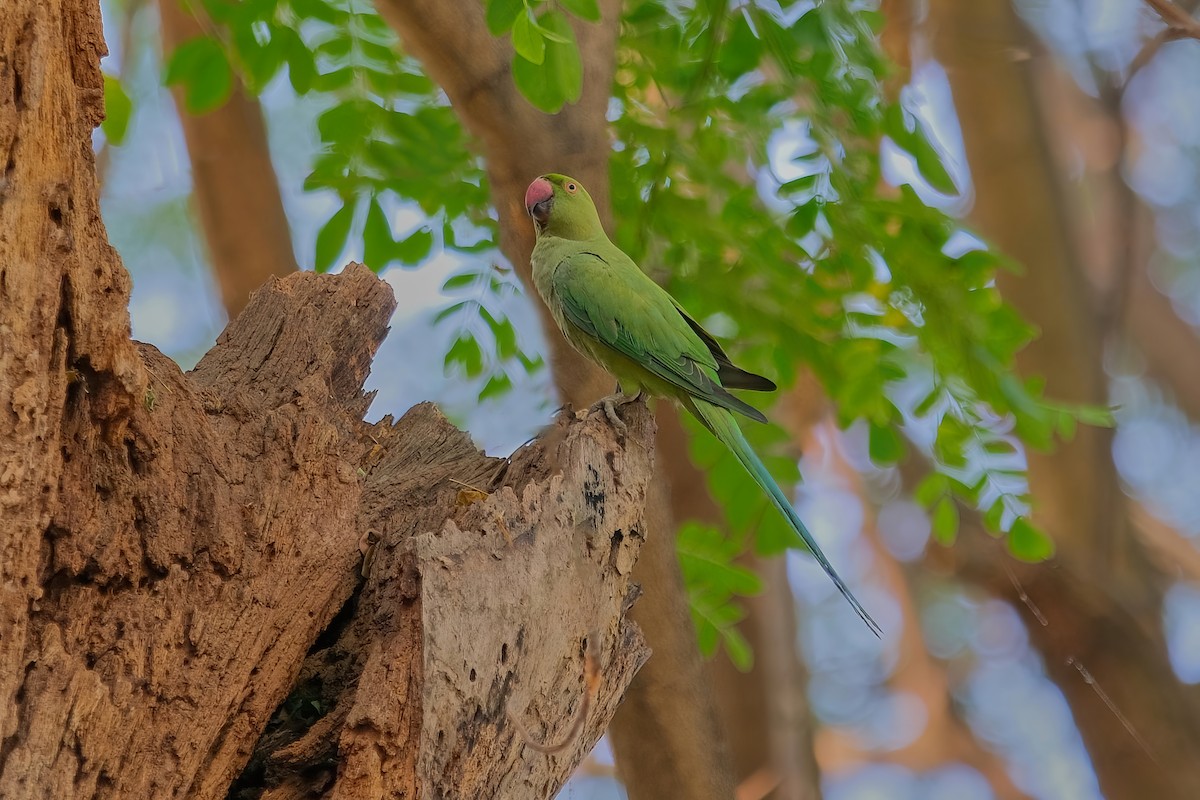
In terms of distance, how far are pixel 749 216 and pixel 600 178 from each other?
649 mm

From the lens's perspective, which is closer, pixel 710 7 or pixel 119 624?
pixel 119 624

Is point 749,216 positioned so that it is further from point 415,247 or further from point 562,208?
point 415,247

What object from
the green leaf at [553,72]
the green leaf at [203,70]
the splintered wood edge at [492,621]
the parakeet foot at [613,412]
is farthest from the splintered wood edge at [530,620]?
the green leaf at [203,70]

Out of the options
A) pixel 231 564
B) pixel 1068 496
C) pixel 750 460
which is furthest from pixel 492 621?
pixel 1068 496

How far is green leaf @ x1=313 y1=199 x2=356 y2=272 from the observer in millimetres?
4195

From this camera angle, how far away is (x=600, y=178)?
13.6ft

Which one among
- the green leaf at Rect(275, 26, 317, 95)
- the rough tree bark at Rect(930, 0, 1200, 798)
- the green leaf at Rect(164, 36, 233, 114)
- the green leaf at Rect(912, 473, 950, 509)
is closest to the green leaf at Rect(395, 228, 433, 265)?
the green leaf at Rect(275, 26, 317, 95)

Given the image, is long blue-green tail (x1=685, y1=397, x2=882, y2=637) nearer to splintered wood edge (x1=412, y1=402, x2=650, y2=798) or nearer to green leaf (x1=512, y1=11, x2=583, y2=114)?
splintered wood edge (x1=412, y1=402, x2=650, y2=798)

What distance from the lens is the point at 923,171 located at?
3.88 m

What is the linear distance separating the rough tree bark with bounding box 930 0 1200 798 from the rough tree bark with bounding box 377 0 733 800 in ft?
6.71

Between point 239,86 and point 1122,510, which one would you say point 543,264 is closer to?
point 239,86

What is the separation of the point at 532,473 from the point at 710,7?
1.98 m

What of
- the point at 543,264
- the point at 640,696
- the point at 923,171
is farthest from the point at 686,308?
the point at 640,696

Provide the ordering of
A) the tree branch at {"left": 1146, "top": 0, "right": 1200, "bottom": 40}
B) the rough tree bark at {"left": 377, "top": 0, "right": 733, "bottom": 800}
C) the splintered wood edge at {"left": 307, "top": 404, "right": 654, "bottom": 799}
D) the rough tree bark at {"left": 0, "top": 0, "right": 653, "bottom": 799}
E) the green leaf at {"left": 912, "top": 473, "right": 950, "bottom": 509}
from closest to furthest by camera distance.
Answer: the rough tree bark at {"left": 0, "top": 0, "right": 653, "bottom": 799}, the splintered wood edge at {"left": 307, "top": 404, "right": 654, "bottom": 799}, the tree branch at {"left": 1146, "top": 0, "right": 1200, "bottom": 40}, the rough tree bark at {"left": 377, "top": 0, "right": 733, "bottom": 800}, the green leaf at {"left": 912, "top": 473, "right": 950, "bottom": 509}
